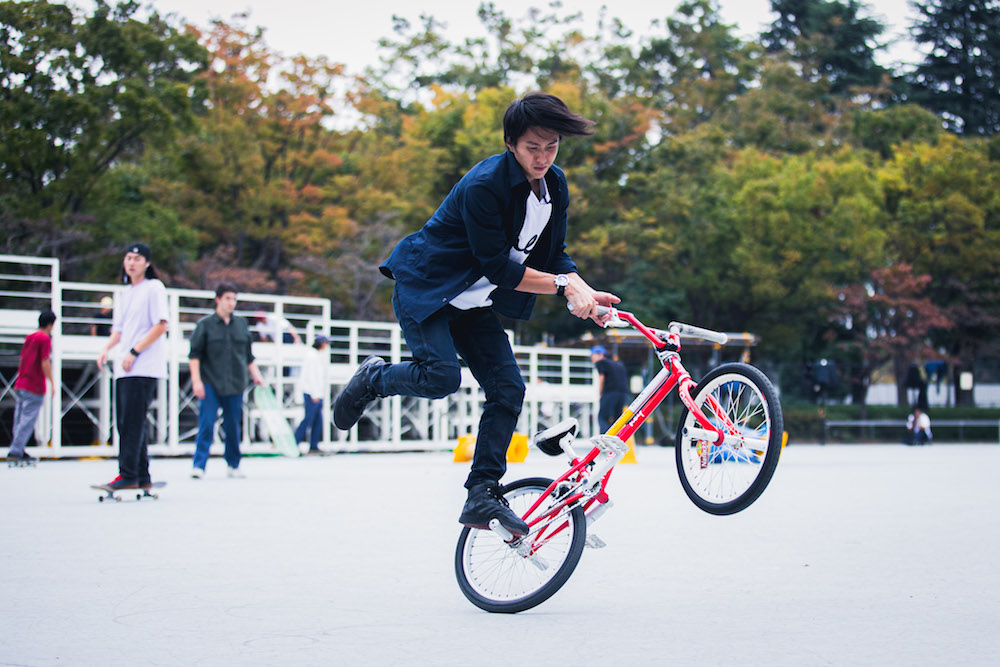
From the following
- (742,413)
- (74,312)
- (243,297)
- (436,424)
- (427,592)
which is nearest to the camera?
(742,413)

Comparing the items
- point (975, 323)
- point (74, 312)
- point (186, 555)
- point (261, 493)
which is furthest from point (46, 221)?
point (975, 323)

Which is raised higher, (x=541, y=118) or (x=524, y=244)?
(x=541, y=118)

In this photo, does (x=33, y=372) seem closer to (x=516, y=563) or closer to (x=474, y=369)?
(x=474, y=369)

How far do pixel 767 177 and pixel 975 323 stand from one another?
8686 mm

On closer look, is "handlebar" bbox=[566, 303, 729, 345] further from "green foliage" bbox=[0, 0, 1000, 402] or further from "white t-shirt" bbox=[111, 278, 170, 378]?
"green foliage" bbox=[0, 0, 1000, 402]

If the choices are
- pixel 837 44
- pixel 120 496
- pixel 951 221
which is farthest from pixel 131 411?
pixel 837 44

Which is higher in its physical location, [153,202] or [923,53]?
[923,53]

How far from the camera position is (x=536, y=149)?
438 cm

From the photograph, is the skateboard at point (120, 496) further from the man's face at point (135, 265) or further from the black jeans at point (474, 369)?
the black jeans at point (474, 369)

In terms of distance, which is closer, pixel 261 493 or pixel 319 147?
pixel 261 493

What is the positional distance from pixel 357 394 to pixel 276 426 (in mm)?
13549

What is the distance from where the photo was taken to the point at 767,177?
3978 centimetres

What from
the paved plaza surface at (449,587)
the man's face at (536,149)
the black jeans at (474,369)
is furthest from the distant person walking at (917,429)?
the man's face at (536,149)

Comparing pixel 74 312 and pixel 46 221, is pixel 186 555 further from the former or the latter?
pixel 74 312
